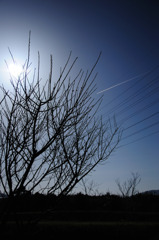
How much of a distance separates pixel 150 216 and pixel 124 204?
7449mm

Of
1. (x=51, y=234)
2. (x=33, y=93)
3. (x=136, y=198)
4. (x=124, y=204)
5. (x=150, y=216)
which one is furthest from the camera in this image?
(x=136, y=198)

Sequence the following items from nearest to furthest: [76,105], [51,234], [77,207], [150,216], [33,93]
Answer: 1. [33,93]
2. [76,105]
3. [51,234]
4. [150,216]
5. [77,207]

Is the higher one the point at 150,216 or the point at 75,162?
the point at 75,162

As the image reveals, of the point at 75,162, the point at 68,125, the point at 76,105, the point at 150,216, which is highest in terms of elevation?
the point at 76,105

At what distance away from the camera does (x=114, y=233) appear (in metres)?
10.9

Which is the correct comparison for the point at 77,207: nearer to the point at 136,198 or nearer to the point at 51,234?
the point at 136,198

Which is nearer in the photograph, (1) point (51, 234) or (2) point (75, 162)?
(2) point (75, 162)

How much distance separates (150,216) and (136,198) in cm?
902

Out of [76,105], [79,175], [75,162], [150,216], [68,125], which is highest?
[76,105]

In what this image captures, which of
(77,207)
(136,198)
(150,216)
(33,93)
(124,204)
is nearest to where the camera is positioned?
(33,93)

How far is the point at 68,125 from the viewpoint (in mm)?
1777

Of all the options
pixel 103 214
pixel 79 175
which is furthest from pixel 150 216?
pixel 79 175

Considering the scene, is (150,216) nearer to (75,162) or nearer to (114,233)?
(114,233)

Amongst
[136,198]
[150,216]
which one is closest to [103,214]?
[150,216]
